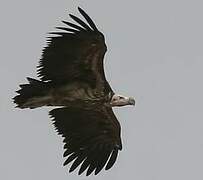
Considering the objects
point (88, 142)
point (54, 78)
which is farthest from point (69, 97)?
point (88, 142)

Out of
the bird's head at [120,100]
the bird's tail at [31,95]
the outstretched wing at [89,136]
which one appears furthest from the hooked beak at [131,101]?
the bird's tail at [31,95]

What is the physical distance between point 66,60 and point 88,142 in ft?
10.6

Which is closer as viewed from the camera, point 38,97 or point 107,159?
point 38,97

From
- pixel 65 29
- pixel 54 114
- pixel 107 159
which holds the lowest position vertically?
pixel 107 159

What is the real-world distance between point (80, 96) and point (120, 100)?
4.27 feet

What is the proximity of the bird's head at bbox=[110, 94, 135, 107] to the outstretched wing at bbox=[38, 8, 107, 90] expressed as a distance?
87 centimetres

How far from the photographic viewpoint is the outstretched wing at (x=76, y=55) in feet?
73.2

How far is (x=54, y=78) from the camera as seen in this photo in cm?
2350

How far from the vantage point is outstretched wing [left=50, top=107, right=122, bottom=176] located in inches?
984

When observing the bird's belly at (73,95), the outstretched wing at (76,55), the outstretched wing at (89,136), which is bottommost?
the outstretched wing at (89,136)

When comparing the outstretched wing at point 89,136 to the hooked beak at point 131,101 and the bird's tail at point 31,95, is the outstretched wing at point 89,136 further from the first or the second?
the bird's tail at point 31,95

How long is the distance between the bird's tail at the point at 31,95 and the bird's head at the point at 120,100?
2.04 m

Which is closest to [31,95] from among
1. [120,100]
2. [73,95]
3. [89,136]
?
[73,95]

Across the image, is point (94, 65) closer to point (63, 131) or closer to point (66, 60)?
point (66, 60)
